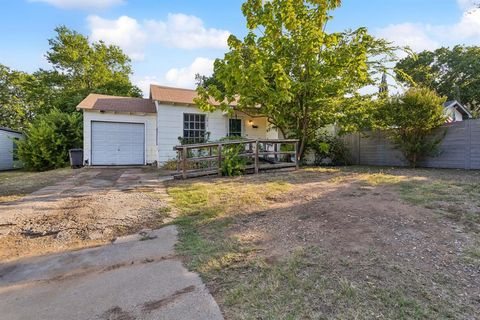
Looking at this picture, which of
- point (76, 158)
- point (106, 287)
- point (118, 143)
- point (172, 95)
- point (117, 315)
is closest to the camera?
point (117, 315)

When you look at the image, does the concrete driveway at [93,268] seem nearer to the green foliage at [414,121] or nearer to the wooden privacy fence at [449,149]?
the green foliage at [414,121]

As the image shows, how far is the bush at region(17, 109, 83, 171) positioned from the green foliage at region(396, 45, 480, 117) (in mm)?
26148

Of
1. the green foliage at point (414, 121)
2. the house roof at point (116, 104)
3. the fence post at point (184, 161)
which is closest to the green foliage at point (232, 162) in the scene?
the fence post at point (184, 161)

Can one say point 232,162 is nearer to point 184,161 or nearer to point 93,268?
point 184,161

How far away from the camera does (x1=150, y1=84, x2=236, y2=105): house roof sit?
12.2 meters

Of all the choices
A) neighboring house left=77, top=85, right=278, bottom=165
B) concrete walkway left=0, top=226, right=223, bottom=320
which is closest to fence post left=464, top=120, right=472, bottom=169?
neighboring house left=77, top=85, right=278, bottom=165

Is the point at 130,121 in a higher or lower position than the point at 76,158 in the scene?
higher

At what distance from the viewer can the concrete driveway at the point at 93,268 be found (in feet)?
7.00

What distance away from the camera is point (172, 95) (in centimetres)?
1289

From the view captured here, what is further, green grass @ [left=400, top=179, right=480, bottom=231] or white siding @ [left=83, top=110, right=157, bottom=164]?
white siding @ [left=83, top=110, right=157, bottom=164]

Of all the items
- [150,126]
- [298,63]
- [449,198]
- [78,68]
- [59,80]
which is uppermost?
[78,68]

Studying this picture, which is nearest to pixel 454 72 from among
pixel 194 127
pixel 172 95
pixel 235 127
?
pixel 235 127

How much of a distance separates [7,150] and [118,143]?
8.66 metres

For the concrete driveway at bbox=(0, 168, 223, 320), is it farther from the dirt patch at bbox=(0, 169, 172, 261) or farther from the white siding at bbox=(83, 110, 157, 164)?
the white siding at bbox=(83, 110, 157, 164)
